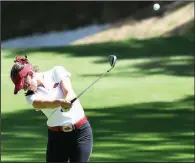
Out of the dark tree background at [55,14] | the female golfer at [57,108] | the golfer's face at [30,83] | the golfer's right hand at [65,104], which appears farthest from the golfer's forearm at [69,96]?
the dark tree background at [55,14]

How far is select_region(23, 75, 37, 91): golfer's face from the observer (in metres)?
7.82

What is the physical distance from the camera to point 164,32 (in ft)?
114

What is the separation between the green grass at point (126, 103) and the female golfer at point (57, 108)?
526 centimetres

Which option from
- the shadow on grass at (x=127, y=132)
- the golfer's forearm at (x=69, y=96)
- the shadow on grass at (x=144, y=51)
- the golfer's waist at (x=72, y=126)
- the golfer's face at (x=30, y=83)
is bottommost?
the shadow on grass at (x=144, y=51)

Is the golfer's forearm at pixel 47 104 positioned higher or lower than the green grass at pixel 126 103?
higher

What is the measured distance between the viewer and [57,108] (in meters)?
7.85

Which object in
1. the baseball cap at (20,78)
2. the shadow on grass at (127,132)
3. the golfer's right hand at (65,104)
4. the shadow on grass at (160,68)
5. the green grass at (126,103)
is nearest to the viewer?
the golfer's right hand at (65,104)

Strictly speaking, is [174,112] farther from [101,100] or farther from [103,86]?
[103,86]

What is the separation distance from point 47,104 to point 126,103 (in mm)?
13549

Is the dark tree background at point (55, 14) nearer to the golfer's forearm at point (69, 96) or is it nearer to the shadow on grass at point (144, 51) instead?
the shadow on grass at point (144, 51)

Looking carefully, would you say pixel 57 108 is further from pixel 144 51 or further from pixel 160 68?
pixel 144 51

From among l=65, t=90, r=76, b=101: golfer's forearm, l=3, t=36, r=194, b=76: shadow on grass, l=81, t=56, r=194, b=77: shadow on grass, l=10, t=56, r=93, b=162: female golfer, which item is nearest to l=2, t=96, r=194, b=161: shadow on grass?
l=81, t=56, r=194, b=77: shadow on grass

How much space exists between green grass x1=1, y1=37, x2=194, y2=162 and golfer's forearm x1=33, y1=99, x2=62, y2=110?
5606 mm

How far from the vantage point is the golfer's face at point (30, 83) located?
782cm
